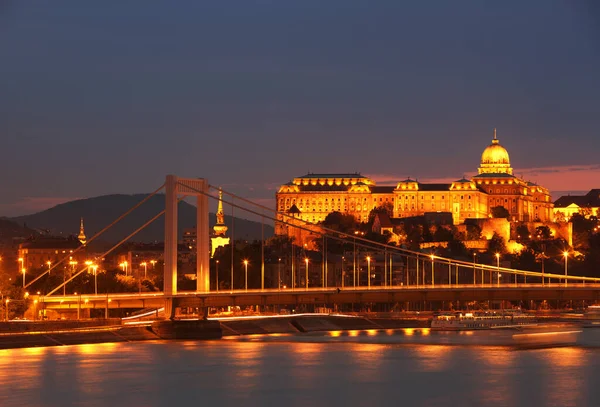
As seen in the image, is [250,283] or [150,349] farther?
[250,283]

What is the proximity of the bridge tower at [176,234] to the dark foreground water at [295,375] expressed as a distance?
2915 millimetres

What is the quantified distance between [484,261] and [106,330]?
84.7 metres

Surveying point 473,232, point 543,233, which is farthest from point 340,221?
point 543,233

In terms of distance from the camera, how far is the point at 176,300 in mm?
75875

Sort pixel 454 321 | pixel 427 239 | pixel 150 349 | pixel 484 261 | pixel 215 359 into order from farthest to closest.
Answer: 1. pixel 427 239
2. pixel 484 261
3. pixel 454 321
4. pixel 150 349
5. pixel 215 359

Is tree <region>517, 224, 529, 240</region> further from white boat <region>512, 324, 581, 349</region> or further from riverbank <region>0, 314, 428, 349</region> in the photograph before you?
riverbank <region>0, 314, 428, 349</region>

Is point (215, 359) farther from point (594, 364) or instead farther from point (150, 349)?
point (594, 364)

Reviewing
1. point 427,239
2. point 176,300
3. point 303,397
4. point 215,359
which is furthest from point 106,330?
point 427,239

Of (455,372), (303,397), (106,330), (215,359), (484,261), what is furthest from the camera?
(484,261)

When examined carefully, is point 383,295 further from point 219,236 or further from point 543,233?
point 543,233

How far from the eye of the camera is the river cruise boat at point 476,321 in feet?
331

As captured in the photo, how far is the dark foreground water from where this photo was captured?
181ft

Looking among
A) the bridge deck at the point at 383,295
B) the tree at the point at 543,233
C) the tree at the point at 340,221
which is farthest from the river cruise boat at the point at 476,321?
the tree at the point at 543,233

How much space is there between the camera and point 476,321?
338ft
